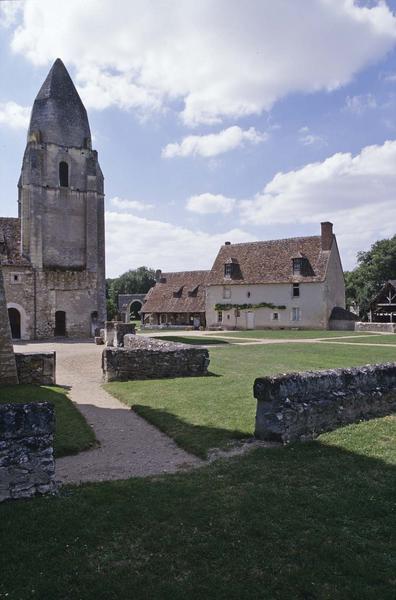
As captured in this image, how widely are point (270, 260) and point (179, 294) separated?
40.4ft

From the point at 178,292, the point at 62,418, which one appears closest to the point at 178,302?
the point at 178,292

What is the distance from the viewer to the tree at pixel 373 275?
6056 cm

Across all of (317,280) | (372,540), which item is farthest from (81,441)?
(317,280)

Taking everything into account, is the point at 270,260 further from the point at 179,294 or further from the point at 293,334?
the point at 293,334

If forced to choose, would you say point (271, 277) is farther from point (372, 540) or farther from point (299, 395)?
point (372, 540)

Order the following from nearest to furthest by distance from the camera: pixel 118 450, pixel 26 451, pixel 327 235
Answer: pixel 26 451 < pixel 118 450 < pixel 327 235

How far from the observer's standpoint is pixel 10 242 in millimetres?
32875

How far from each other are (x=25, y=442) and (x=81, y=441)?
259cm

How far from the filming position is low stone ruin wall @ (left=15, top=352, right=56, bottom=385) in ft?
43.1

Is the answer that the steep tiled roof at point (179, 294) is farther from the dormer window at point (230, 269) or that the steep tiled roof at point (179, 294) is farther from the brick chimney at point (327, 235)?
the brick chimney at point (327, 235)

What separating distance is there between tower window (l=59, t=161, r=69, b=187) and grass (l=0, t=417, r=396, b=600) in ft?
104

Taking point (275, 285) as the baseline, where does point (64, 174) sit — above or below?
above

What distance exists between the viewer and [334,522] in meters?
4.48

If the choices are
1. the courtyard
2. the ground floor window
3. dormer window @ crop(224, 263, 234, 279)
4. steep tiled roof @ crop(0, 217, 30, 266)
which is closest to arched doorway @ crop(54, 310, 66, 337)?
steep tiled roof @ crop(0, 217, 30, 266)
